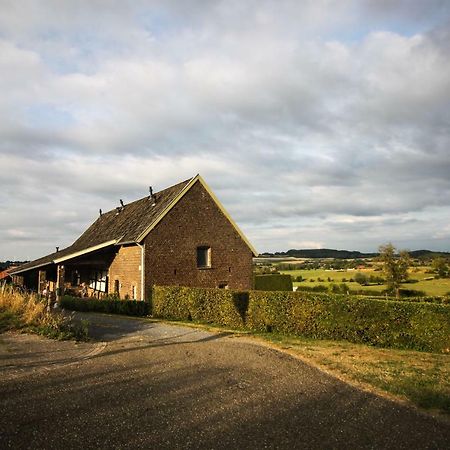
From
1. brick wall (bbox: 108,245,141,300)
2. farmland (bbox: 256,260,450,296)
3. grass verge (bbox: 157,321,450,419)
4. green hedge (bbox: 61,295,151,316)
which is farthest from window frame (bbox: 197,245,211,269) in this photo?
farmland (bbox: 256,260,450,296)

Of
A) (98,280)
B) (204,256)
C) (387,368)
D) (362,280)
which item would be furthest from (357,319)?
(362,280)

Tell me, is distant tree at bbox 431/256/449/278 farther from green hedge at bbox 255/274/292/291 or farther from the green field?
green hedge at bbox 255/274/292/291

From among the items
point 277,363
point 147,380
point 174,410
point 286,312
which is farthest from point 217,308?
point 174,410

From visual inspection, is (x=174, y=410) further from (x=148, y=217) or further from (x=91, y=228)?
(x=91, y=228)

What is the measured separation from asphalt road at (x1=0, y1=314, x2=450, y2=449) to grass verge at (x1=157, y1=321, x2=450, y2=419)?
0.46 m

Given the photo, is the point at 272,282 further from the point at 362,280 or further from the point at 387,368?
the point at 387,368

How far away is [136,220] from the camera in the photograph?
90.9 ft

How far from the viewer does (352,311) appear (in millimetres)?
14516

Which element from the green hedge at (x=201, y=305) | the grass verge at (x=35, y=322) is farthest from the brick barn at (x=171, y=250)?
the grass verge at (x=35, y=322)

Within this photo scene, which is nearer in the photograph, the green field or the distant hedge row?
the distant hedge row

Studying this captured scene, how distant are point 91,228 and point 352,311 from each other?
30.2 meters

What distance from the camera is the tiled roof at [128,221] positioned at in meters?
25.1

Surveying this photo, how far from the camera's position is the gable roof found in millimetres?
24359

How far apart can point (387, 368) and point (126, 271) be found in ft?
62.6
